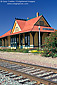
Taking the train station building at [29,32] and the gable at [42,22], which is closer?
the train station building at [29,32]

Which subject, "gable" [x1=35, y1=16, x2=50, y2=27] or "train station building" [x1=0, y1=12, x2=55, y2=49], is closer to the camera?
"train station building" [x1=0, y1=12, x2=55, y2=49]

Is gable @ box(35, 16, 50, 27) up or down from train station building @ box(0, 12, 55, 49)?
up

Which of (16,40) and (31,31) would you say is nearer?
Answer: (31,31)

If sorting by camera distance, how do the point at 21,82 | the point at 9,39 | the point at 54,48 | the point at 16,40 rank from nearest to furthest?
1. the point at 21,82
2. the point at 54,48
3. the point at 16,40
4. the point at 9,39

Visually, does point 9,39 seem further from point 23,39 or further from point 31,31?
point 31,31

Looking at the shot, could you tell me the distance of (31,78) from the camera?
17.2ft

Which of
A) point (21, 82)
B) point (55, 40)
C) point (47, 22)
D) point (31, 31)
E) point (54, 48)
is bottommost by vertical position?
point (21, 82)

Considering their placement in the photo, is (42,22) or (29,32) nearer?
(29,32)

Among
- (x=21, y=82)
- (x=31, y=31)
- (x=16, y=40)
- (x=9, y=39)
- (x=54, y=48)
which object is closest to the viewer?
(x=21, y=82)

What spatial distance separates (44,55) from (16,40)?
55.5 feet

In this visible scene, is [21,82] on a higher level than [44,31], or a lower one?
lower

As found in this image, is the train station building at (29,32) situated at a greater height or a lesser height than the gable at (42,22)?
lesser

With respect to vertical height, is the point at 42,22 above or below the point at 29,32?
above

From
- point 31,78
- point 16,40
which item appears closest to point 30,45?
point 16,40
